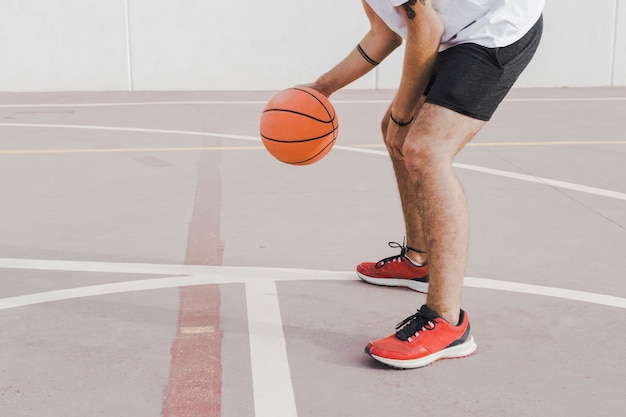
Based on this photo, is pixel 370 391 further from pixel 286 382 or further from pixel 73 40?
pixel 73 40

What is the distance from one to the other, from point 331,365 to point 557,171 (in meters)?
4.48

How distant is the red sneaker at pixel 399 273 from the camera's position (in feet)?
14.4

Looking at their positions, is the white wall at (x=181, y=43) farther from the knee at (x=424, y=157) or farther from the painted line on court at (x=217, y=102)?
the knee at (x=424, y=157)

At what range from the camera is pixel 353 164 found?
7773 mm

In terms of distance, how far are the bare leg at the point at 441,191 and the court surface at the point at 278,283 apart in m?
0.35

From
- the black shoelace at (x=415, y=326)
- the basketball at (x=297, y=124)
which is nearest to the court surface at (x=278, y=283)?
the black shoelace at (x=415, y=326)

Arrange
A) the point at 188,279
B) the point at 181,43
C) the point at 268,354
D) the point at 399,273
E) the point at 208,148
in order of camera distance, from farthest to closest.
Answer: the point at 181,43
the point at 208,148
the point at 188,279
the point at 399,273
the point at 268,354

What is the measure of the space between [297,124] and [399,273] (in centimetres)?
94

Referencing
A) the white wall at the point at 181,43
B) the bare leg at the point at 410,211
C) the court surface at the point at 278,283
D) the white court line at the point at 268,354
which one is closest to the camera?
the white court line at the point at 268,354

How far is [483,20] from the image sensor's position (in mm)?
3447

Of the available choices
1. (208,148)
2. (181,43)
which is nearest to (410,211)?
(208,148)

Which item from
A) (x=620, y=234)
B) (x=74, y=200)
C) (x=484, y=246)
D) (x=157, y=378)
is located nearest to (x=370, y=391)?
(x=157, y=378)

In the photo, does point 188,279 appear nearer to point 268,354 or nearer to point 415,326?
point 268,354

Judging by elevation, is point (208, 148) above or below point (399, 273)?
below
